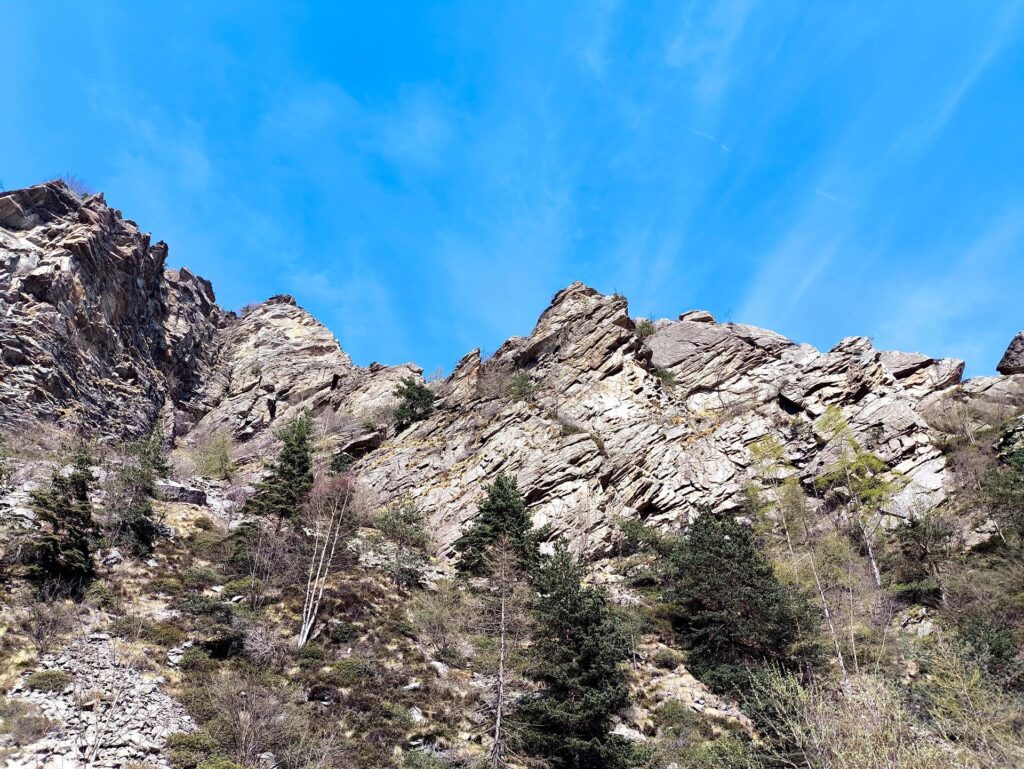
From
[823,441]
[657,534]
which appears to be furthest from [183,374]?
[823,441]

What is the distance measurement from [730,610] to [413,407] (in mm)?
36933

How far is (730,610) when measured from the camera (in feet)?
76.8

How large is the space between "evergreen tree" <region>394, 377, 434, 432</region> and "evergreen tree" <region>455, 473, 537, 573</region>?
20726 mm

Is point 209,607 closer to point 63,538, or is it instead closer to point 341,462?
point 63,538

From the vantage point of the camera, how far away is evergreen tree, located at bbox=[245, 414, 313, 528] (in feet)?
95.8

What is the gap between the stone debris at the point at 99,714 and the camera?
1273 centimetres

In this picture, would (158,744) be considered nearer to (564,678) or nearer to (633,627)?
(564,678)

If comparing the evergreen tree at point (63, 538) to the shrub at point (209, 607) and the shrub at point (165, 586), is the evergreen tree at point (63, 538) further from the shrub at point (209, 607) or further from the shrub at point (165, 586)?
the shrub at point (209, 607)

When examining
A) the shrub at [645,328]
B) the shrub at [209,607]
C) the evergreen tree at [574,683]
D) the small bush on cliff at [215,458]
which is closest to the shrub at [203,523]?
the shrub at [209,607]

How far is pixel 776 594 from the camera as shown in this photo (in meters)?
22.6

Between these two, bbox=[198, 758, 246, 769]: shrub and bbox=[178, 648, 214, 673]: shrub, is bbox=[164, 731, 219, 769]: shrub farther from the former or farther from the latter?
bbox=[178, 648, 214, 673]: shrub

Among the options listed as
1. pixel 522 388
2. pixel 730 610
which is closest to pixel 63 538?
pixel 730 610

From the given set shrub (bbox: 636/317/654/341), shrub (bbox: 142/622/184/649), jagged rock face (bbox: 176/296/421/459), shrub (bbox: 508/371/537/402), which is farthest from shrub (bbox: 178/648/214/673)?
shrub (bbox: 636/317/654/341)

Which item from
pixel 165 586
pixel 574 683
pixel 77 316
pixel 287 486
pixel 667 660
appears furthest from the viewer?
pixel 77 316
